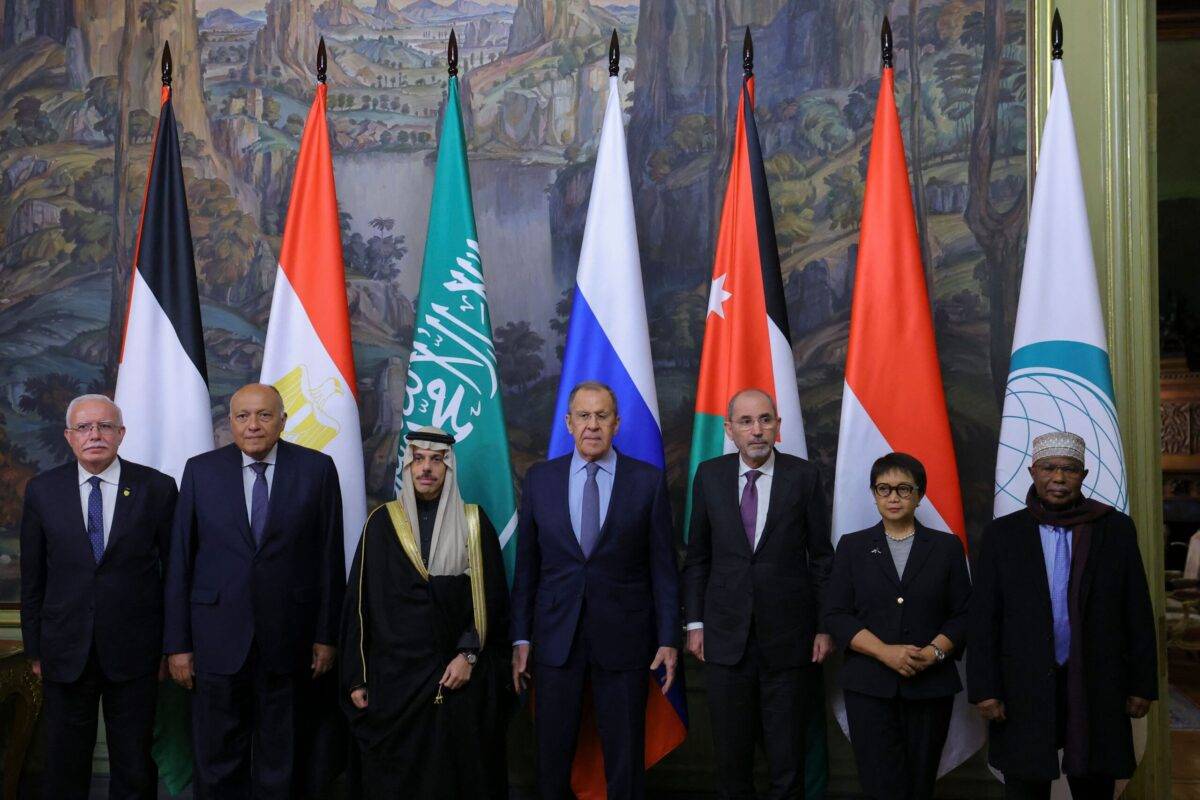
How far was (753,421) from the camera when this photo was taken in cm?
371

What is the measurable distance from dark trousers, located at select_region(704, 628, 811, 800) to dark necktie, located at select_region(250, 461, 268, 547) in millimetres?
1701

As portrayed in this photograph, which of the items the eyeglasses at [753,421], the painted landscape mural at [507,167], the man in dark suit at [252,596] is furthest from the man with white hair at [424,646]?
the painted landscape mural at [507,167]

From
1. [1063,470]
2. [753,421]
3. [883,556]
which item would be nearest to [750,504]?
[753,421]

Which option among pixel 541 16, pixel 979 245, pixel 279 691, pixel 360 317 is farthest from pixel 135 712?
pixel 979 245

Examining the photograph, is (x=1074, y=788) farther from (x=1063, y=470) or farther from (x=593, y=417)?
(x=593, y=417)

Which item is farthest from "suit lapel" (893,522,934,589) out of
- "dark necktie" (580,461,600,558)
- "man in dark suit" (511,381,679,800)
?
"dark necktie" (580,461,600,558)

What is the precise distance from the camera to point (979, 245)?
4.70m

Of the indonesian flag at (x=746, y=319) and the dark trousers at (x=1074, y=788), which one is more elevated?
the indonesian flag at (x=746, y=319)

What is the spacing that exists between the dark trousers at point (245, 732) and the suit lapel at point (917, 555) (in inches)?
86.6

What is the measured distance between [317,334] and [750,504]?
6.40 feet

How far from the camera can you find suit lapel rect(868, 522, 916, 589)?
3525 millimetres

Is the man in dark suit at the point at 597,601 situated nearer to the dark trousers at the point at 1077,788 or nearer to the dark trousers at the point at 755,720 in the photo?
the dark trousers at the point at 755,720

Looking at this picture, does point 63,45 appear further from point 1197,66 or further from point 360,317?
point 1197,66

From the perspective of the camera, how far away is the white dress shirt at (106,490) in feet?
12.3
